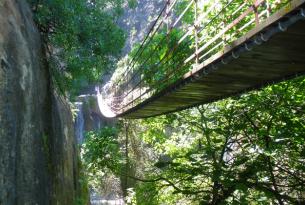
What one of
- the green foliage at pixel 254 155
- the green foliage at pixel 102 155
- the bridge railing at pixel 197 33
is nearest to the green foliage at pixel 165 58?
the bridge railing at pixel 197 33

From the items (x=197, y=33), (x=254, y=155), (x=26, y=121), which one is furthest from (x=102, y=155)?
(x=197, y=33)

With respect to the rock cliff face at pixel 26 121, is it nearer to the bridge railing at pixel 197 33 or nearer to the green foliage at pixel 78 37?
the green foliage at pixel 78 37

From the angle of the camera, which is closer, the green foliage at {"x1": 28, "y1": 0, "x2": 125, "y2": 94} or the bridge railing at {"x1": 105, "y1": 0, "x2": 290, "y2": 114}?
the bridge railing at {"x1": 105, "y1": 0, "x2": 290, "y2": 114}

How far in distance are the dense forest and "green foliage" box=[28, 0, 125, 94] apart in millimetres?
12

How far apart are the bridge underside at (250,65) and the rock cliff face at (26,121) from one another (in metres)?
1.23

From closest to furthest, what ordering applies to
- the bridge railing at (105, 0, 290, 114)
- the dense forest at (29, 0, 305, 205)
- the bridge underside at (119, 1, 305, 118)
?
1. the bridge underside at (119, 1, 305, 118)
2. the bridge railing at (105, 0, 290, 114)
3. the dense forest at (29, 0, 305, 205)

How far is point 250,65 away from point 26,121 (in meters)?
2.00

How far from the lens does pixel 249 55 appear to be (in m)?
2.70

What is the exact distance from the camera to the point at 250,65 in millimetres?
3014

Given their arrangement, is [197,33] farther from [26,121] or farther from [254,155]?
[26,121]

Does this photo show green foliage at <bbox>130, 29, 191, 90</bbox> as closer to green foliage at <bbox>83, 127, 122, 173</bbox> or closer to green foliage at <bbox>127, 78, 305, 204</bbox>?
green foliage at <bbox>127, 78, 305, 204</bbox>

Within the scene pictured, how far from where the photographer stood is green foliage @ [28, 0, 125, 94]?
5074 mm

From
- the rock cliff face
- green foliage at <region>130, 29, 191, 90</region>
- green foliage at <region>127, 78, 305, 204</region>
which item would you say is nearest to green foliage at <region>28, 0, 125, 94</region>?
the rock cliff face

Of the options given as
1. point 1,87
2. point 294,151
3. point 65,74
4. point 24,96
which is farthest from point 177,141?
point 1,87
